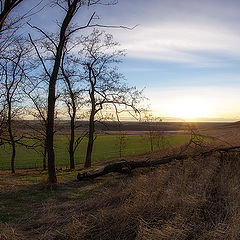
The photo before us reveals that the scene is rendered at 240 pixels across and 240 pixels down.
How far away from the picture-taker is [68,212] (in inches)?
227

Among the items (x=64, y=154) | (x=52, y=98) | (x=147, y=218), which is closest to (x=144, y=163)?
(x=52, y=98)

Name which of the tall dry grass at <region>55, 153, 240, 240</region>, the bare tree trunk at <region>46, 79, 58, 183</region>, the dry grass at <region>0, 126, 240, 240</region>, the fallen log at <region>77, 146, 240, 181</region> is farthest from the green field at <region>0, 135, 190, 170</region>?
the tall dry grass at <region>55, 153, 240, 240</region>

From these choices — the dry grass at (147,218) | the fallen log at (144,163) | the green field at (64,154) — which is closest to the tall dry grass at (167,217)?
the dry grass at (147,218)

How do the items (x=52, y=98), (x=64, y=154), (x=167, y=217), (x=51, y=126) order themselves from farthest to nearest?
(x=64, y=154)
(x=52, y=98)
(x=51, y=126)
(x=167, y=217)

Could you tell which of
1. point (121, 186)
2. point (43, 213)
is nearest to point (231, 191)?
point (121, 186)

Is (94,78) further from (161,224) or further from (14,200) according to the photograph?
(161,224)

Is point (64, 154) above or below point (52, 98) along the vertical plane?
below

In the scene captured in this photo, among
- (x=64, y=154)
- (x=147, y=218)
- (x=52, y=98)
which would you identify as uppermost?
(x=52, y=98)

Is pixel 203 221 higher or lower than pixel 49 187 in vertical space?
higher

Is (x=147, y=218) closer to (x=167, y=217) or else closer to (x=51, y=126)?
(x=167, y=217)

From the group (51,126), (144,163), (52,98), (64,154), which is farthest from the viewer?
(64,154)

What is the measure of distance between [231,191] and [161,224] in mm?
2245

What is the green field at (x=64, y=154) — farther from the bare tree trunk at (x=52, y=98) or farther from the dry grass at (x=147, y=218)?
the dry grass at (x=147, y=218)

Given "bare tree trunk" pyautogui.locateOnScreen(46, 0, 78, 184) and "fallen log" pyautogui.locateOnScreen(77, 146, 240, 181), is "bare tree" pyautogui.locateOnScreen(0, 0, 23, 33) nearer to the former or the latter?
"bare tree trunk" pyautogui.locateOnScreen(46, 0, 78, 184)
